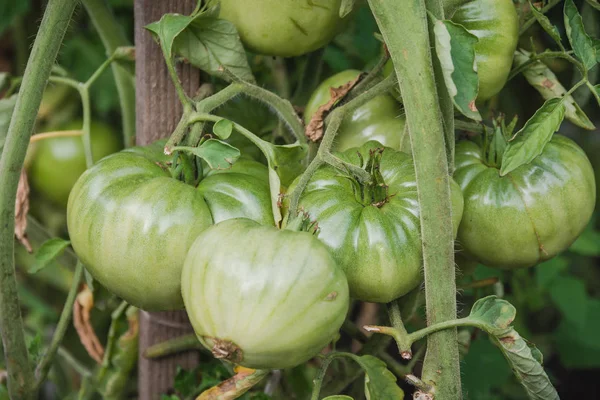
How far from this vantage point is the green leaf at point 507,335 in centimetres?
61

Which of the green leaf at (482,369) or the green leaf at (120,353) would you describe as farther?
the green leaf at (482,369)

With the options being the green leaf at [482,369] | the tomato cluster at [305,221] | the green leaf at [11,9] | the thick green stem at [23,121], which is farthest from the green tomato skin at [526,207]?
the green leaf at [11,9]

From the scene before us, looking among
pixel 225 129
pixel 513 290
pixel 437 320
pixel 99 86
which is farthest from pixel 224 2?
pixel 513 290

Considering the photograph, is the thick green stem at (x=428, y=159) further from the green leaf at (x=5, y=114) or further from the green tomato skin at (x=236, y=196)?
the green leaf at (x=5, y=114)

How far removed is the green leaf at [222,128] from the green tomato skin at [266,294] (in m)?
0.11

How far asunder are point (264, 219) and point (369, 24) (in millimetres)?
548

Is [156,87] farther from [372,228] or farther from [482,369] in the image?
[482,369]

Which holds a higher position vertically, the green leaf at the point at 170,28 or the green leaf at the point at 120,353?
the green leaf at the point at 170,28

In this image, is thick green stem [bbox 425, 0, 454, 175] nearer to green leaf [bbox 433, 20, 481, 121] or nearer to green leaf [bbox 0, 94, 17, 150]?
green leaf [bbox 433, 20, 481, 121]

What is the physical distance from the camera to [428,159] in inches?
23.3

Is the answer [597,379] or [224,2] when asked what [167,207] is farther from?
[597,379]

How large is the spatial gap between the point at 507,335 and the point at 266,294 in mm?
219

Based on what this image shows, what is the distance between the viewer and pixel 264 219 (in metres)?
0.67

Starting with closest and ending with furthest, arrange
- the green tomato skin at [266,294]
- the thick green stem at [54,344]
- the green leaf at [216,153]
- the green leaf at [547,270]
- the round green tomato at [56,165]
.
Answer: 1. the green tomato skin at [266,294]
2. the green leaf at [216,153]
3. the thick green stem at [54,344]
4. the round green tomato at [56,165]
5. the green leaf at [547,270]
